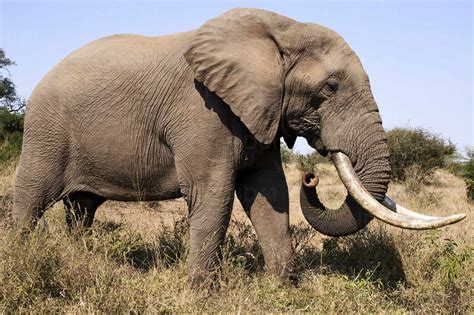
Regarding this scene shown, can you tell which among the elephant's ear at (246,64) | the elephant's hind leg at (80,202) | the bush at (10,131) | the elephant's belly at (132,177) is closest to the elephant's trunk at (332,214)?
the elephant's ear at (246,64)

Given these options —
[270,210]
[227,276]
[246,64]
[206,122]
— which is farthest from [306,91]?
[227,276]

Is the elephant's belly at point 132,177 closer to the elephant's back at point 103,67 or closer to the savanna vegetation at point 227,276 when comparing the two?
the savanna vegetation at point 227,276

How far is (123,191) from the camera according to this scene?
18.2 feet

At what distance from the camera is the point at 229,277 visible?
462 centimetres

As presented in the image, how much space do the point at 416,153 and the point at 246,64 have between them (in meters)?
13.1

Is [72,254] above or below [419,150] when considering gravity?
above

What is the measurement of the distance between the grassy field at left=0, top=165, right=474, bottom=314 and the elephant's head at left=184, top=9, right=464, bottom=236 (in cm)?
64

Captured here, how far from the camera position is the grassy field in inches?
158

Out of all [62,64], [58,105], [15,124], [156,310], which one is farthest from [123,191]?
[15,124]

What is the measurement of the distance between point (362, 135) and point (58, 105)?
8.91 ft

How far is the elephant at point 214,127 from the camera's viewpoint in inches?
193

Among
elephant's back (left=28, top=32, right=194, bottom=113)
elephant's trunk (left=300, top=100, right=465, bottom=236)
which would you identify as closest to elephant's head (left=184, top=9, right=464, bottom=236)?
elephant's trunk (left=300, top=100, right=465, bottom=236)

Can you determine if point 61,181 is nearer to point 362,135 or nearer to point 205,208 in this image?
point 205,208

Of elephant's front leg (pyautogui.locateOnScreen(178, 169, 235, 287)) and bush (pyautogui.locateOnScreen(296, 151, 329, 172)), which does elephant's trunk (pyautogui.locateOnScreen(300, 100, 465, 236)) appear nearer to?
elephant's front leg (pyautogui.locateOnScreen(178, 169, 235, 287))
